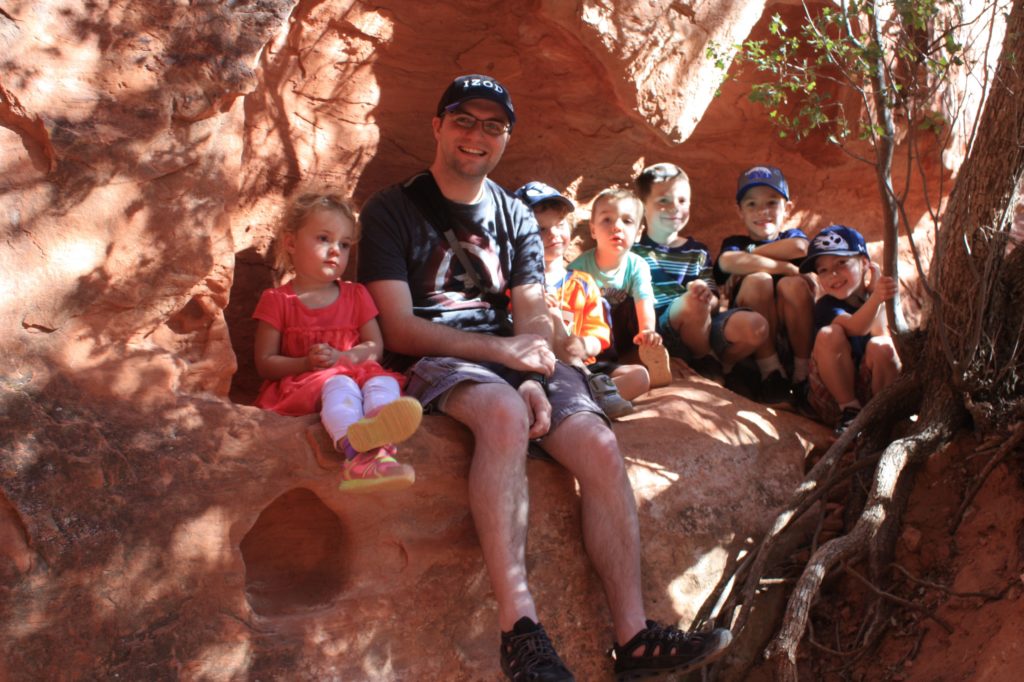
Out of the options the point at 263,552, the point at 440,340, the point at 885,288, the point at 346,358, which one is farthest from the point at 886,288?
the point at 263,552

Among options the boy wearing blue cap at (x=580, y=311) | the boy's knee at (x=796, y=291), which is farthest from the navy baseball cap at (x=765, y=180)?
the boy wearing blue cap at (x=580, y=311)

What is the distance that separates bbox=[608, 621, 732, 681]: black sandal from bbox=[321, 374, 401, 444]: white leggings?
1085mm

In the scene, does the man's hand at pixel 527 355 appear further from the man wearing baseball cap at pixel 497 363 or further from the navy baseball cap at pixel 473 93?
the navy baseball cap at pixel 473 93

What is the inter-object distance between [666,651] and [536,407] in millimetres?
895

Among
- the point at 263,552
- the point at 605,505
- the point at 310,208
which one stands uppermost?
the point at 310,208

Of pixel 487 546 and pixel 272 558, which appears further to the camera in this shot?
pixel 272 558

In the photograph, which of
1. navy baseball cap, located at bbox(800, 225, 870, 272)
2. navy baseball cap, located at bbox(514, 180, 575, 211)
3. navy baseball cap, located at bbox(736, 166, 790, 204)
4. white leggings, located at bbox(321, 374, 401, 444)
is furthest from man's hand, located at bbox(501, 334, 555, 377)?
navy baseball cap, located at bbox(736, 166, 790, 204)

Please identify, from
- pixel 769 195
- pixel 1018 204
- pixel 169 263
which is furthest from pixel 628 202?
pixel 169 263

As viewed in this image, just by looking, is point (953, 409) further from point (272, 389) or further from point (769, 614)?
point (272, 389)

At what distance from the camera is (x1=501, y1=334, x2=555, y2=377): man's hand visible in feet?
11.8

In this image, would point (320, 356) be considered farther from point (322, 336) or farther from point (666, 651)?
point (666, 651)

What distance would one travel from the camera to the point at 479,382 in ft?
11.2

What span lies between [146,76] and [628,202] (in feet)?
7.56

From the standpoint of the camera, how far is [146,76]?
321 centimetres
